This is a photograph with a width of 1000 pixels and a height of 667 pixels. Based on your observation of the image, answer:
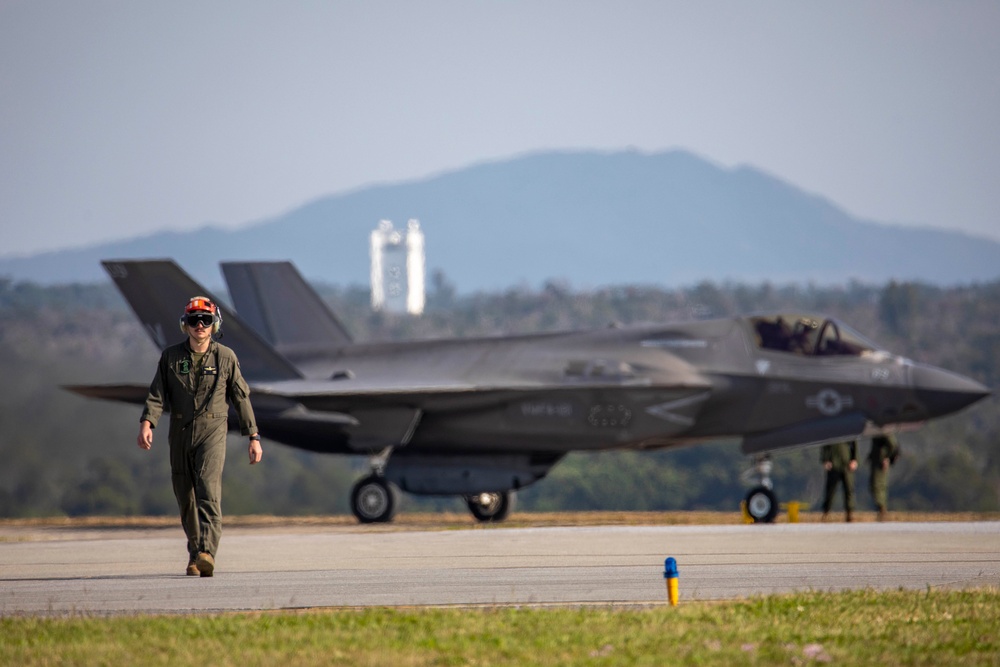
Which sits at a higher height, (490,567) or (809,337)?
(809,337)

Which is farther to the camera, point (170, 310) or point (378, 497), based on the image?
point (170, 310)

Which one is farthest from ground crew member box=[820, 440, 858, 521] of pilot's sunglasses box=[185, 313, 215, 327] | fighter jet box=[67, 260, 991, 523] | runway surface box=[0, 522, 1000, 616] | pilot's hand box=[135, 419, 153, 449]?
pilot's hand box=[135, 419, 153, 449]

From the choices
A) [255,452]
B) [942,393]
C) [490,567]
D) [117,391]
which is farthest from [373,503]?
[255,452]

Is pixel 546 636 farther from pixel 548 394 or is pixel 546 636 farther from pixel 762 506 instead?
pixel 548 394

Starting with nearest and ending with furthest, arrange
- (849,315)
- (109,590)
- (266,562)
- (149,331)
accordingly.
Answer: (109,590) → (266,562) → (149,331) → (849,315)

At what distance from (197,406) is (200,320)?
2.09 feet

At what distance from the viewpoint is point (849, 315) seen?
413 ft

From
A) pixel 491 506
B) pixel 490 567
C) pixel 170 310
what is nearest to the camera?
pixel 490 567

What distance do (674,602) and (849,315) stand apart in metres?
Result: 120

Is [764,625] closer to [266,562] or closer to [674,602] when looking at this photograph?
[674,602]

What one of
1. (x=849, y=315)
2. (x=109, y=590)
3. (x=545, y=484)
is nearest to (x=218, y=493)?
(x=109, y=590)

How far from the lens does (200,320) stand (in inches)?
424

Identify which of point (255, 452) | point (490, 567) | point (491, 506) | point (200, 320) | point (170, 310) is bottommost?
point (491, 506)

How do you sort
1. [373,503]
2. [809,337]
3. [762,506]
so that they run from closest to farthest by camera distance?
1. [762,506]
2. [809,337]
3. [373,503]
